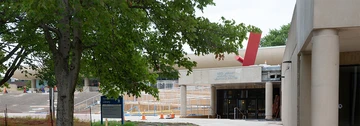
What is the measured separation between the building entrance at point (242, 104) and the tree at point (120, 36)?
2266cm

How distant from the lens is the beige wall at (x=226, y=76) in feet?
100

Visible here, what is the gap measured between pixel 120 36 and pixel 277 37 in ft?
224

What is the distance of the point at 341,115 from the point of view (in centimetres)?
1216

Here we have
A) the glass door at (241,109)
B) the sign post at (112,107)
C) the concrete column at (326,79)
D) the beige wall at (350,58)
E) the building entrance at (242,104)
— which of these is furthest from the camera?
the glass door at (241,109)

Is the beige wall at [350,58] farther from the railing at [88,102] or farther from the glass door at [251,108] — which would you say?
the railing at [88,102]

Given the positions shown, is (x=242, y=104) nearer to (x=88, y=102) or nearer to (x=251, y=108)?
(x=251, y=108)

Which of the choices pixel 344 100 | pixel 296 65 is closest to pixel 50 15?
pixel 296 65

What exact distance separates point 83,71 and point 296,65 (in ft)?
24.6

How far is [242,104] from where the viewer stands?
35.7 m

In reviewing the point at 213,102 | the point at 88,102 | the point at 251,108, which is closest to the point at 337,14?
the point at 251,108

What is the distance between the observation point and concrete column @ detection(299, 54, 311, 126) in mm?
10617

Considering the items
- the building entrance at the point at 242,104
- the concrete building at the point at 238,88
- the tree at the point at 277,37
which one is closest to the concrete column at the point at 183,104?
the concrete building at the point at 238,88

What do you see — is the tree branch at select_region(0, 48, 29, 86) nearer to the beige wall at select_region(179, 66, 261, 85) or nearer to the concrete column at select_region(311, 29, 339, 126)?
the concrete column at select_region(311, 29, 339, 126)

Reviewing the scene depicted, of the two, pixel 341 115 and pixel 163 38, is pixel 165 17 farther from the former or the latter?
pixel 341 115
